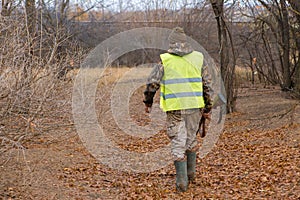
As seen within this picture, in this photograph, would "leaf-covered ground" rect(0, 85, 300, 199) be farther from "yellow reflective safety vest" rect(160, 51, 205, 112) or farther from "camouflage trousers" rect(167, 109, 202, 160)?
"yellow reflective safety vest" rect(160, 51, 205, 112)

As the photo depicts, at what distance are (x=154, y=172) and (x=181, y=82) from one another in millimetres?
2151

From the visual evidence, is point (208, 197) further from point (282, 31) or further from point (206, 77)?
point (282, 31)

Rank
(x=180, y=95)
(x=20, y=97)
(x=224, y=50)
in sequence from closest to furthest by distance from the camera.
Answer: (x=20, y=97)
(x=180, y=95)
(x=224, y=50)

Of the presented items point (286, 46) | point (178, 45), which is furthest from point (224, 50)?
point (178, 45)

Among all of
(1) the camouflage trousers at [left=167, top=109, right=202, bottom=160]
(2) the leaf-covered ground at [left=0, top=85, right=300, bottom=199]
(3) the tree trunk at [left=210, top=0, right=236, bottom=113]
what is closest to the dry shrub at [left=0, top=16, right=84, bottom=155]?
(2) the leaf-covered ground at [left=0, top=85, right=300, bottom=199]

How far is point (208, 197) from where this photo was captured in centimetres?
720

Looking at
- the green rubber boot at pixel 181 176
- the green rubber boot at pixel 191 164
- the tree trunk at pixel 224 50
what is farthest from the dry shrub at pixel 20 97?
the tree trunk at pixel 224 50

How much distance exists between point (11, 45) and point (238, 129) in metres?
8.03

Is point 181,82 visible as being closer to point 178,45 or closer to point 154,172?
point 178,45

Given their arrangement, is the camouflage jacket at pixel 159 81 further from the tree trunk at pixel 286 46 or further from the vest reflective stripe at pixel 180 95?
the tree trunk at pixel 286 46

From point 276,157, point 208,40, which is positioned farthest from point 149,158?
point 208,40

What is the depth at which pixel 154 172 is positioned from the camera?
356 inches

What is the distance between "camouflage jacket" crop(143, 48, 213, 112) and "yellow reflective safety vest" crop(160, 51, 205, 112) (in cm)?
6

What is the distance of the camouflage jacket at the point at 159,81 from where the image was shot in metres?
7.50
